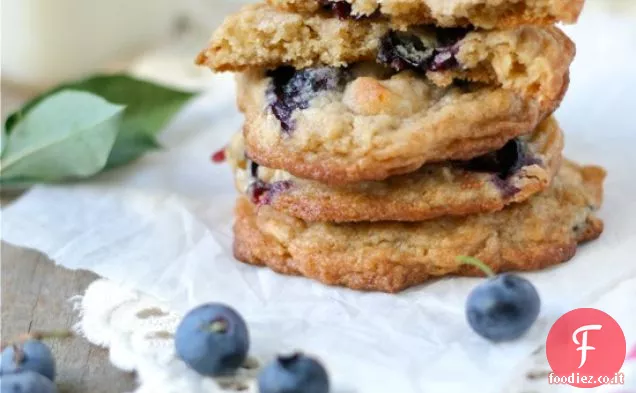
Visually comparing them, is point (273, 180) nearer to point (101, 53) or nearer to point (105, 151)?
point (105, 151)

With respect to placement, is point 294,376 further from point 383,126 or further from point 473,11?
point 473,11

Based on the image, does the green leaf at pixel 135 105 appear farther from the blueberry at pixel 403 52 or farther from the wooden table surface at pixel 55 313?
the blueberry at pixel 403 52

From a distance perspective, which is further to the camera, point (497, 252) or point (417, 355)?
point (497, 252)

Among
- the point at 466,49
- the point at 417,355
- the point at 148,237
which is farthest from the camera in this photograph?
the point at 148,237

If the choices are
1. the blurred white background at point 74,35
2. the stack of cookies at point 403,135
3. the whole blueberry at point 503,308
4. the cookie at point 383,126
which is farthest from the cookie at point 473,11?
the blurred white background at point 74,35

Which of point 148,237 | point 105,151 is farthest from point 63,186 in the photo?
point 148,237

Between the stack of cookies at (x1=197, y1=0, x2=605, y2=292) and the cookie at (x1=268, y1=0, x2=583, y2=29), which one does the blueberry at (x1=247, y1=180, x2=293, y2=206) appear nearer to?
the stack of cookies at (x1=197, y1=0, x2=605, y2=292)

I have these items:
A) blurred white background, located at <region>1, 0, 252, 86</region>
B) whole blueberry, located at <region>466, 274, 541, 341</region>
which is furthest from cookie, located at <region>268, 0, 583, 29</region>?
blurred white background, located at <region>1, 0, 252, 86</region>
